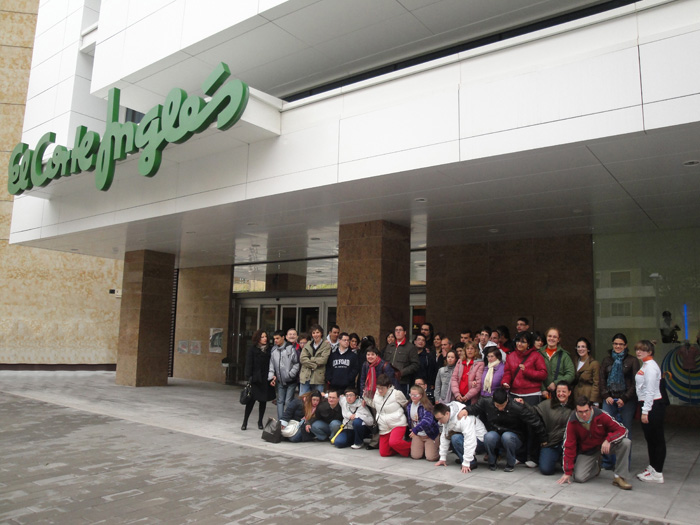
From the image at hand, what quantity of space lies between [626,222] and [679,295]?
6.48ft

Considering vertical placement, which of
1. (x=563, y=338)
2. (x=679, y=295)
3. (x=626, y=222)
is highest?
(x=626, y=222)

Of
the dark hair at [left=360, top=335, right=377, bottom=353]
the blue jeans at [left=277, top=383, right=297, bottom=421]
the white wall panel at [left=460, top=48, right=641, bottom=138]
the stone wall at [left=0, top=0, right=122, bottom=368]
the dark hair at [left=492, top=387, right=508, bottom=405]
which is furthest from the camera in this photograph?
the stone wall at [left=0, top=0, right=122, bottom=368]

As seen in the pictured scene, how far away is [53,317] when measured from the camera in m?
23.6

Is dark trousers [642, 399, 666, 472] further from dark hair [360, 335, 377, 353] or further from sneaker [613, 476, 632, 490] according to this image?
dark hair [360, 335, 377, 353]

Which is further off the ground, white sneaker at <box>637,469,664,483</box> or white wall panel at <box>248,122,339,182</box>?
white wall panel at <box>248,122,339,182</box>

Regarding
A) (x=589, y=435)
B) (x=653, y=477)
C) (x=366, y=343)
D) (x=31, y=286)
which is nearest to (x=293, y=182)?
(x=366, y=343)

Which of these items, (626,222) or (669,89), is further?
(626,222)

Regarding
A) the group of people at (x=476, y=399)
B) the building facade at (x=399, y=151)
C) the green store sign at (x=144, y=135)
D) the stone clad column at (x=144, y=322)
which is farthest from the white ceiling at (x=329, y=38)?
the stone clad column at (x=144, y=322)

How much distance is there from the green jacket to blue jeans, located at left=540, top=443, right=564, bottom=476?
1.10m

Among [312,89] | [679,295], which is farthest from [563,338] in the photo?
[312,89]

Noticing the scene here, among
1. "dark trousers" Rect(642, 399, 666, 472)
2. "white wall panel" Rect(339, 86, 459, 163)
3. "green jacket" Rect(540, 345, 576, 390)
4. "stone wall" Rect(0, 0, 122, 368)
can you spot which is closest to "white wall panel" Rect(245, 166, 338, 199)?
"white wall panel" Rect(339, 86, 459, 163)

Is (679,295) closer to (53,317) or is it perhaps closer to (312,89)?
(312,89)

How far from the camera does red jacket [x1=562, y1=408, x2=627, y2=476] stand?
260 inches

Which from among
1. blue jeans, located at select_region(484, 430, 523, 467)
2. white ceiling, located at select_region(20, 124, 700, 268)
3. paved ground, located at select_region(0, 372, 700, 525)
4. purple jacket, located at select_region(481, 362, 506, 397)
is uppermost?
white ceiling, located at select_region(20, 124, 700, 268)
